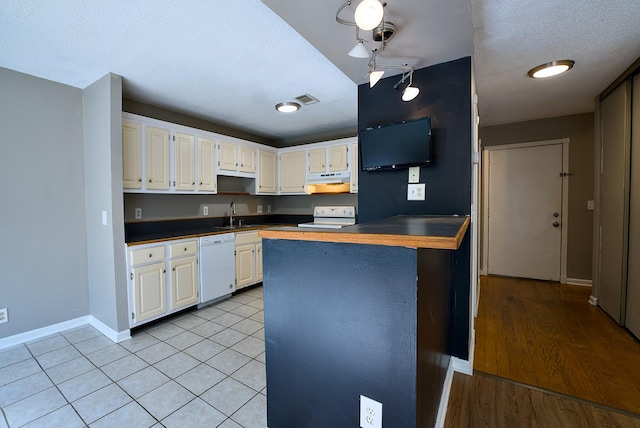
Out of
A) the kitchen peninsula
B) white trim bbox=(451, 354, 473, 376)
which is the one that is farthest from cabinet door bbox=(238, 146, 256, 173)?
white trim bbox=(451, 354, 473, 376)

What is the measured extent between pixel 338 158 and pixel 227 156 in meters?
1.61

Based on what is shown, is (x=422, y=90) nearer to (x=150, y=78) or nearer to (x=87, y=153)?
(x=150, y=78)

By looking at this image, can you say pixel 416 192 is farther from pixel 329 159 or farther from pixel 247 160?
pixel 247 160

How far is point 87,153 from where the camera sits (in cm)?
269

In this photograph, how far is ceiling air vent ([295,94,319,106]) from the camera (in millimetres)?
2965

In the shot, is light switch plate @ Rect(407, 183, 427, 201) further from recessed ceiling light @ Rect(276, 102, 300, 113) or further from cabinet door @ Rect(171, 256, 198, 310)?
cabinet door @ Rect(171, 256, 198, 310)

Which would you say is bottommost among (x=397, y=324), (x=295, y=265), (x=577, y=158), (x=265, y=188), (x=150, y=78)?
(x=397, y=324)

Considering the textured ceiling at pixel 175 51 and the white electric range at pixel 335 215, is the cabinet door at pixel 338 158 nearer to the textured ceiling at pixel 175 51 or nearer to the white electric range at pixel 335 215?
the white electric range at pixel 335 215

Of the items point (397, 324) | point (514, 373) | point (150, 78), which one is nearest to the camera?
point (397, 324)

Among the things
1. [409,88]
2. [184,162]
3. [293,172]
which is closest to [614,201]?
[409,88]

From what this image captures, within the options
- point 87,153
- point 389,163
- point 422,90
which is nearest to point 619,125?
point 422,90

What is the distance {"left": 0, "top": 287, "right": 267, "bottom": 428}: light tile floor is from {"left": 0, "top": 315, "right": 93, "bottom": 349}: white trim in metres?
0.06

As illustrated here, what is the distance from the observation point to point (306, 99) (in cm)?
305

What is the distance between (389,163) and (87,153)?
298 centimetres
